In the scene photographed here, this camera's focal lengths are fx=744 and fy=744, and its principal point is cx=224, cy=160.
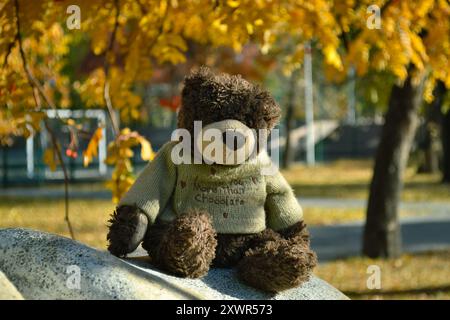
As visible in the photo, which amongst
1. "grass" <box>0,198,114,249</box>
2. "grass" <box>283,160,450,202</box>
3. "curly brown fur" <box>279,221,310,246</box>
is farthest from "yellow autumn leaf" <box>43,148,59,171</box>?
"grass" <box>283,160,450,202</box>

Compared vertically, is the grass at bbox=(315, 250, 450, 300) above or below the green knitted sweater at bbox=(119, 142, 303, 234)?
below

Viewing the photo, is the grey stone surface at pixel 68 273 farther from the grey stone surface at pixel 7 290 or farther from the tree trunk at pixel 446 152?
the tree trunk at pixel 446 152

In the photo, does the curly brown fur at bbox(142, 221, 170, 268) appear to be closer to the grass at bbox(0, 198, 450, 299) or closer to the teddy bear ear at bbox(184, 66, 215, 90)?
the teddy bear ear at bbox(184, 66, 215, 90)

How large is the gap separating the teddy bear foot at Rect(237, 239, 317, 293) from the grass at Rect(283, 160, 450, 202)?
11.4m

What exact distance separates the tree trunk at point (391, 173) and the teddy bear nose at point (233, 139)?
5035mm

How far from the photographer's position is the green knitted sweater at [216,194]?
3457 mm

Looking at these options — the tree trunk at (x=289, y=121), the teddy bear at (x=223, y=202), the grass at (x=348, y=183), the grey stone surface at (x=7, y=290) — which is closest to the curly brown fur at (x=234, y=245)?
the teddy bear at (x=223, y=202)

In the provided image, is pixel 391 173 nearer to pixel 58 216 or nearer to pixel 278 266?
pixel 278 266

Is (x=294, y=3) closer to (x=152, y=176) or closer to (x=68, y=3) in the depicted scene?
(x=68, y=3)

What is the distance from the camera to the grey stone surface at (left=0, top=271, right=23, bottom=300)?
2.75 metres

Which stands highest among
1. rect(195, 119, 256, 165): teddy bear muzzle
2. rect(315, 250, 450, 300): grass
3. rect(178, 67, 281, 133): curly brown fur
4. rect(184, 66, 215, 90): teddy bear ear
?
rect(184, 66, 215, 90): teddy bear ear

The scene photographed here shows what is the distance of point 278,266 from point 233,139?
A: 0.60 metres
